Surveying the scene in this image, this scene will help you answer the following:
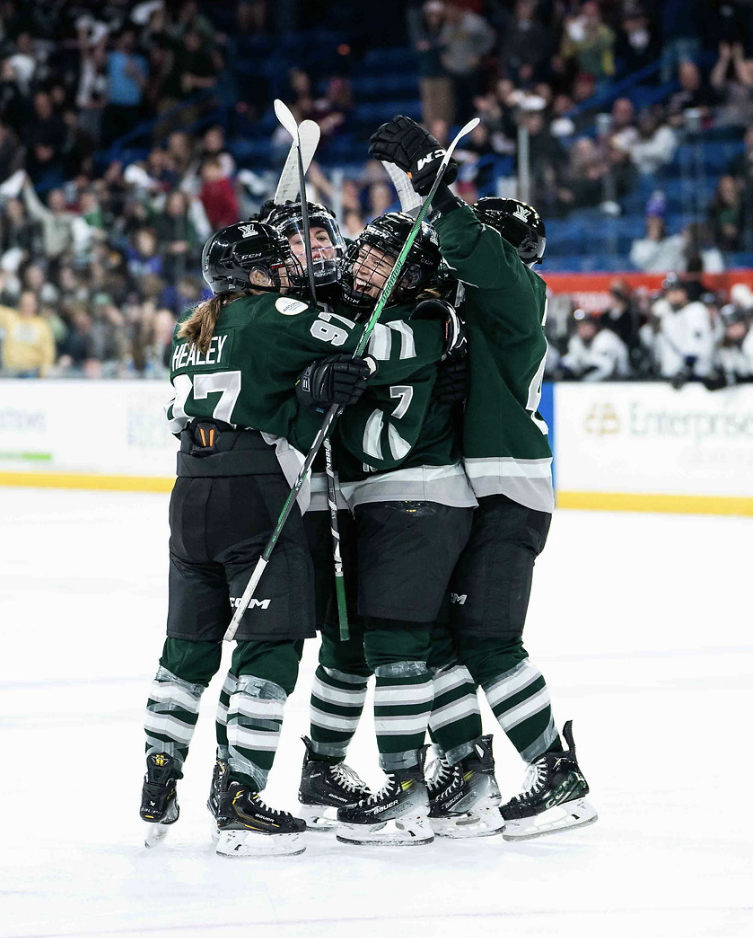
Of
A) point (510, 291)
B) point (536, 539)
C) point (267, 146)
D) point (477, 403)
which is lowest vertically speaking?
point (536, 539)

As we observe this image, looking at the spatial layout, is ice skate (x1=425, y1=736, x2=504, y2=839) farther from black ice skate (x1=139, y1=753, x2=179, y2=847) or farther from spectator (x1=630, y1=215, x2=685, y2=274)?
spectator (x1=630, y1=215, x2=685, y2=274)

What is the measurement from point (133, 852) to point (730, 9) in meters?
11.0

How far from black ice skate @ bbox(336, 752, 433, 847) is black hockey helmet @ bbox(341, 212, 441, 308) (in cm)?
111

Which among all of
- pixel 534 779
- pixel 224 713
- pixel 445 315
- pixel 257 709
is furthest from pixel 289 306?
pixel 534 779

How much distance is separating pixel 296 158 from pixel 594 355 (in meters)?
6.61

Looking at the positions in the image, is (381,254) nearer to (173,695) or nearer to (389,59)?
(173,695)

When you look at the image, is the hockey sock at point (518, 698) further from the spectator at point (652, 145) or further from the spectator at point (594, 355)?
the spectator at point (652, 145)

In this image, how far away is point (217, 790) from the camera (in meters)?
3.43

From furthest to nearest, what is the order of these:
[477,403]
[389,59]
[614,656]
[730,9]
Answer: [389,59]
[730,9]
[614,656]
[477,403]

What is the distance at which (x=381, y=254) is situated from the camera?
11.3 ft

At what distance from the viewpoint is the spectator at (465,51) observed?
13984 mm

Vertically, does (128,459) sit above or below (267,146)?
below

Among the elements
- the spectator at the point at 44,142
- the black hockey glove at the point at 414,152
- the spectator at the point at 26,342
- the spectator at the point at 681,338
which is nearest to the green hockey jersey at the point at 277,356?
the black hockey glove at the point at 414,152

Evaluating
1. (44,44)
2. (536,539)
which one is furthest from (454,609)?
(44,44)
